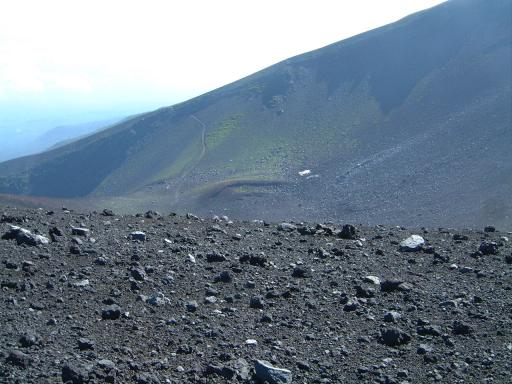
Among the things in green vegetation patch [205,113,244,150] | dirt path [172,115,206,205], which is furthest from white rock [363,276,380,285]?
green vegetation patch [205,113,244,150]

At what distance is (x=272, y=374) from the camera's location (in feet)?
18.3

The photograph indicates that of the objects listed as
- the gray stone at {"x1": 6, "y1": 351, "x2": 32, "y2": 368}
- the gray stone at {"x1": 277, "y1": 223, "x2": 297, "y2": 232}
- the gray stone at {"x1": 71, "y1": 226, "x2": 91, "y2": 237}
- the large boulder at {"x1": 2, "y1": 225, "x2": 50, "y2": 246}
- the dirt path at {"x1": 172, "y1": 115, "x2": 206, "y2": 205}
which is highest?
the large boulder at {"x1": 2, "y1": 225, "x2": 50, "y2": 246}

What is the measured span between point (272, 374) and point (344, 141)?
50322mm

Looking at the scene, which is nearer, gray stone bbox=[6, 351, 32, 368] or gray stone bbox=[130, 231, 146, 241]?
gray stone bbox=[6, 351, 32, 368]

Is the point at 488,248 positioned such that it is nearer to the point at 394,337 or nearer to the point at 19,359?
the point at 394,337

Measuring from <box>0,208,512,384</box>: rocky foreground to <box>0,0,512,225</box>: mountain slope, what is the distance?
2445cm

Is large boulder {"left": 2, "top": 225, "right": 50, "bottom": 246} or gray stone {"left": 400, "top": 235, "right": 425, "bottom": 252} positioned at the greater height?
large boulder {"left": 2, "top": 225, "right": 50, "bottom": 246}

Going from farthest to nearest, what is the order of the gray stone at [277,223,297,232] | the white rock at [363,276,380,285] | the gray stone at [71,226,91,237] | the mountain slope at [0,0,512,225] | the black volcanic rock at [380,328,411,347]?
the mountain slope at [0,0,512,225], the gray stone at [277,223,297,232], the gray stone at [71,226,91,237], the white rock at [363,276,380,285], the black volcanic rock at [380,328,411,347]

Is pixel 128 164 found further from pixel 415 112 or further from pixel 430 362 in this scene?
pixel 430 362

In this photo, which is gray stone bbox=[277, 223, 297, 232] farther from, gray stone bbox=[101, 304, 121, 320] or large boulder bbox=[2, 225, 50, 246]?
gray stone bbox=[101, 304, 121, 320]

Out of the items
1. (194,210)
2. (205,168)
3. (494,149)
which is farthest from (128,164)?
(494,149)

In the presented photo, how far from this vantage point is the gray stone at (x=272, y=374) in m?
5.54

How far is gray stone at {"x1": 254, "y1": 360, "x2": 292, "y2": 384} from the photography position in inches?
218

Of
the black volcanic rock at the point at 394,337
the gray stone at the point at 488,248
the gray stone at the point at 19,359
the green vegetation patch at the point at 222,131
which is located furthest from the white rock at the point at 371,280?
the green vegetation patch at the point at 222,131
